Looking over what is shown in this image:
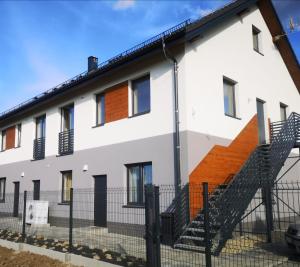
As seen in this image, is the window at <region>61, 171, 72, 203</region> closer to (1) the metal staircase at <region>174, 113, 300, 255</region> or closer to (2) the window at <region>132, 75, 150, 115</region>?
(2) the window at <region>132, 75, 150, 115</region>

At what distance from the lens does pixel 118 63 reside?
12617 mm

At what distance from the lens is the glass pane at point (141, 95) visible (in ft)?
41.6

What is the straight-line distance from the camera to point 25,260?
8.91 m

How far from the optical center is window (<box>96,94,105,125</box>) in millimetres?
14602

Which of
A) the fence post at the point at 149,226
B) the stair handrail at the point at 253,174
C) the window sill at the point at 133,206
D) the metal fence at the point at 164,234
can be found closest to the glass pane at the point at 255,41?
the stair handrail at the point at 253,174

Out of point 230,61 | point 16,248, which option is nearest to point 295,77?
point 230,61

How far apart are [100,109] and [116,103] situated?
1.34 m

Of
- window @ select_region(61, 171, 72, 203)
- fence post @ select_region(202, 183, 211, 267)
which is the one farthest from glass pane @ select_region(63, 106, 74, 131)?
fence post @ select_region(202, 183, 211, 267)

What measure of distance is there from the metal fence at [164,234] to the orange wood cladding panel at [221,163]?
0.06 m

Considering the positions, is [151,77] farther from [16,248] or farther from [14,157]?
[14,157]

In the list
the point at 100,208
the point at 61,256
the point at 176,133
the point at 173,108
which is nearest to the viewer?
the point at 61,256

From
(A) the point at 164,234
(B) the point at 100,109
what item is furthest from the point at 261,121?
(A) the point at 164,234

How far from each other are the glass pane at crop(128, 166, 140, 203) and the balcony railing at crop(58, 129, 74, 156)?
3.86 meters

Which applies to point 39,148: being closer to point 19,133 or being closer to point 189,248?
point 19,133
